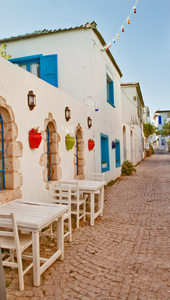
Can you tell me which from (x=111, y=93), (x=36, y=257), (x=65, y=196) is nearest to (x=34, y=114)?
(x=65, y=196)

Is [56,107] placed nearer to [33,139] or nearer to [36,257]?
[33,139]

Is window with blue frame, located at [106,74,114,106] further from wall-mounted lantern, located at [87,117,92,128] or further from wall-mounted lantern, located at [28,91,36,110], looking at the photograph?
wall-mounted lantern, located at [28,91,36,110]

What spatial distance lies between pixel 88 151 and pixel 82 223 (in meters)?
3.09

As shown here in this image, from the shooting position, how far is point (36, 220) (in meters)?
2.57

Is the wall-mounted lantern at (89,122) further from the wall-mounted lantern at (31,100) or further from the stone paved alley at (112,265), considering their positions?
the wall-mounted lantern at (31,100)

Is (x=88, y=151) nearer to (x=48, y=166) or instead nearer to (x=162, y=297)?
(x=48, y=166)

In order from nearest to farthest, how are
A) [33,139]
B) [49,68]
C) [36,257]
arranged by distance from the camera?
1. [36,257]
2. [33,139]
3. [49,68]

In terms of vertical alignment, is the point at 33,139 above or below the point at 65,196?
above

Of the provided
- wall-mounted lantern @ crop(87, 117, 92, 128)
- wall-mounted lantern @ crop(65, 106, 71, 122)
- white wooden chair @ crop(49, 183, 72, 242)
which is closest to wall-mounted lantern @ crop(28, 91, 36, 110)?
white wooden chair @ crop(49, 183, 72, 242)

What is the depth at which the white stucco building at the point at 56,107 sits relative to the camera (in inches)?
147

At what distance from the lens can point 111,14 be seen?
5.77m

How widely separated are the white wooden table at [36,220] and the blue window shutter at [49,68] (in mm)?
5789

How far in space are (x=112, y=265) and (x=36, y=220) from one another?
1259 mm

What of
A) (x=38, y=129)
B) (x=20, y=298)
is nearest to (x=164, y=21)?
(x=38, y=129)
